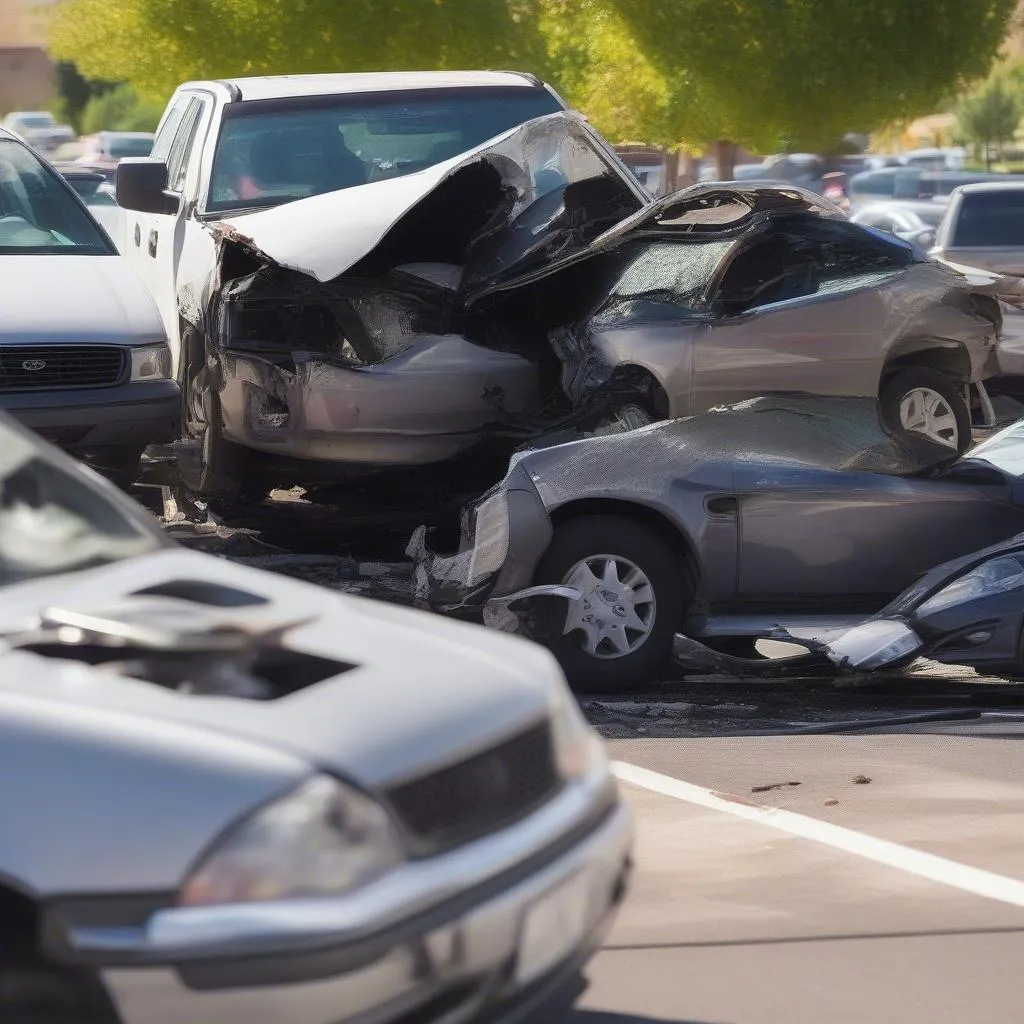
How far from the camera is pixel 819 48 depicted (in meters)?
21.7

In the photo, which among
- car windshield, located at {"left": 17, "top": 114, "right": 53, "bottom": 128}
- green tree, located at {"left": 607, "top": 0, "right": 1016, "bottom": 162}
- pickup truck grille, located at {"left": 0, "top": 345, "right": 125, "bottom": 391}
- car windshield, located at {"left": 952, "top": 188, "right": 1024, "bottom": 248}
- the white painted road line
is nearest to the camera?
the white painted road line

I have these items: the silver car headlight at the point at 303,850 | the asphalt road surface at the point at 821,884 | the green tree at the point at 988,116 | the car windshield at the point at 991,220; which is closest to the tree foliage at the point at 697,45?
the car windshield at the point at 991,220

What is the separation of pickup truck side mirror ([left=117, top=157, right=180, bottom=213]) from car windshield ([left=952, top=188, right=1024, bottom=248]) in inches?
338

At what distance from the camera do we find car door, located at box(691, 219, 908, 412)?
887 cm

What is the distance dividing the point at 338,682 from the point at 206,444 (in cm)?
652

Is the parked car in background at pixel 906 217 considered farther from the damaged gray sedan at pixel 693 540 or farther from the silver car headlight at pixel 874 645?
the silver car headlight at pixel 874 645

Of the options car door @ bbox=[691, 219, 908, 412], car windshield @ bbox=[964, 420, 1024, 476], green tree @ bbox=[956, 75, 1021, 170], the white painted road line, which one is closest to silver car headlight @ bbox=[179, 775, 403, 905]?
the white painted road line

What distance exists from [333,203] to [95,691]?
241 inches

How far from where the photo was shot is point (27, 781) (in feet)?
9.50

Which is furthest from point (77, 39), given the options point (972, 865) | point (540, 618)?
point (972, 865)

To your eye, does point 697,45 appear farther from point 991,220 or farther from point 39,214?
point 39,214

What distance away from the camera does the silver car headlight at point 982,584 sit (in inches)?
275

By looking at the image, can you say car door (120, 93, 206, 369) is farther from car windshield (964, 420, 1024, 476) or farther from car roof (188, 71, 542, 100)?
car windshield (964, 420, 1024, 476)

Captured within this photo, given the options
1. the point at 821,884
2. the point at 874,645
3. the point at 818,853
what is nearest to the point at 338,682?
the point at 821,884
